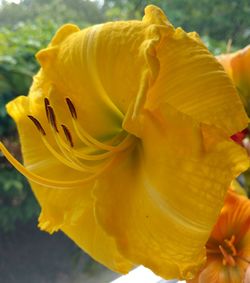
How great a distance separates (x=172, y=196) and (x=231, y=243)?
10 centimetres

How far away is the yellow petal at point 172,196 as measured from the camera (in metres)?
0.26

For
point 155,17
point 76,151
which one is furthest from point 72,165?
point 155,17

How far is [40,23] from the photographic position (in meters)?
0.76

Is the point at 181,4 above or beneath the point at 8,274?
above

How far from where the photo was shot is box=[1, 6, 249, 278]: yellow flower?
27 cm

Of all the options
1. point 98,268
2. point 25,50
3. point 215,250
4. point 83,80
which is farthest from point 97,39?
point 98,268

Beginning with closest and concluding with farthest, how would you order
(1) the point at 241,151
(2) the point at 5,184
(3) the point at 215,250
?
(1) the point at 241,151, (3) the point at 215,250, (2) the point at 5,184

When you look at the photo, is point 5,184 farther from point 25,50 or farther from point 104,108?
point 104,108

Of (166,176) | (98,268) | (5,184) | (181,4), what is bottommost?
(98,268)

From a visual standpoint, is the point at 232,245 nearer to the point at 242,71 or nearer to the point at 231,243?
the point at 231,243

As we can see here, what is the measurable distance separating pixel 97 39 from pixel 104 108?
6 centimetres

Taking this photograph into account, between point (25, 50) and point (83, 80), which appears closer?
point (83, 80)

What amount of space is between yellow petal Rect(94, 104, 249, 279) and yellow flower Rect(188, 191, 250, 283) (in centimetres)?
8

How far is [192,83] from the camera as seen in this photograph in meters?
0.28
